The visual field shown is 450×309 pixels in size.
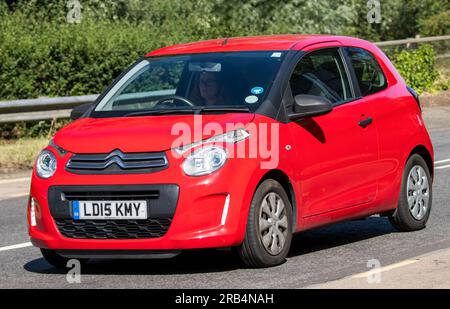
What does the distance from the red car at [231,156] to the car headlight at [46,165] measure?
0.01 metres

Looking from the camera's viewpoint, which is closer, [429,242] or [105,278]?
[105,278]

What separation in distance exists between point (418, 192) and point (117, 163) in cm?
322

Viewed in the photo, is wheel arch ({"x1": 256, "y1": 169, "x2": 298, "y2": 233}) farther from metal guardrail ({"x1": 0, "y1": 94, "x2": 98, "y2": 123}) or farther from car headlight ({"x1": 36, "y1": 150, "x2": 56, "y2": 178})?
metal guardrail ({"x1": 0, "y1": 94, "x2": 98, "y2": 123})

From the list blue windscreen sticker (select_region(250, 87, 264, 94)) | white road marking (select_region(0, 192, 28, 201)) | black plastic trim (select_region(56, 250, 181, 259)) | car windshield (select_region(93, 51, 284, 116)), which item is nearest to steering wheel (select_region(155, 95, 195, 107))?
car windshield (select_region(93, 51, 284, 116))

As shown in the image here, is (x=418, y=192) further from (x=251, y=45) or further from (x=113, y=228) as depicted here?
(x=113, y=228)

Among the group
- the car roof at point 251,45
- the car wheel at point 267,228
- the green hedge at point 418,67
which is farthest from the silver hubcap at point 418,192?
the green hedge at point 418,67

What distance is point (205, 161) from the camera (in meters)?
8.40

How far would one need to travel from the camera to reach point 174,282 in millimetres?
8344

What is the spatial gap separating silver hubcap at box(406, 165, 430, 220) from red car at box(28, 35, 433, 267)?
0.01 metres

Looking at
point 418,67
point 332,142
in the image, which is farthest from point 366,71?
point 418,67

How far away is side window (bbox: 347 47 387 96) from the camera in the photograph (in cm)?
1034
